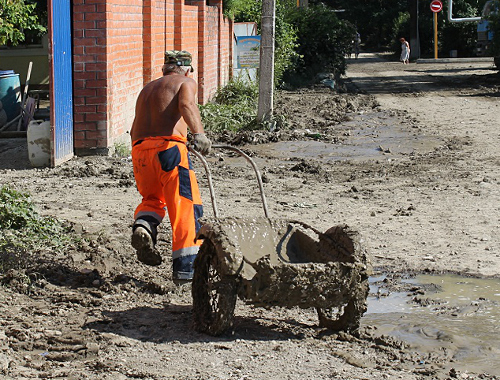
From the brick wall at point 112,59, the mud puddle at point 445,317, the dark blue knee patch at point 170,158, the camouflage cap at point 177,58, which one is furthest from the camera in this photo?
the brick wall at point 112,59

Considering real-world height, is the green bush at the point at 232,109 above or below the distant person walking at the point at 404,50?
below

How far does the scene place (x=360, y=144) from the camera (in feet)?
44.5

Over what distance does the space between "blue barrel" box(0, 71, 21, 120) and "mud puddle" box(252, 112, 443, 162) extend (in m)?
4.94

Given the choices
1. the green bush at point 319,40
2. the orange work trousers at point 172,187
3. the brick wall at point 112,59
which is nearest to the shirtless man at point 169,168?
the orange work trousers at point 172,187

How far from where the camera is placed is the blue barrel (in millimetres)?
14445

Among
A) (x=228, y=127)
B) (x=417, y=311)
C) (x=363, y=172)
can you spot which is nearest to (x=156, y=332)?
(x=417, y=311)

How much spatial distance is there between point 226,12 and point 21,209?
51.8 ft

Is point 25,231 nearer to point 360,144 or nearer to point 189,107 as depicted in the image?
point 189,107

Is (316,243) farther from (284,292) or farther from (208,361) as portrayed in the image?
(208,361)

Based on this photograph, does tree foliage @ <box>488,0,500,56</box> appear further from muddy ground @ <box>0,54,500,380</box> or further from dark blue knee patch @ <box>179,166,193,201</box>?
dark blue knee patch @ <box>179,166,193,201</box>

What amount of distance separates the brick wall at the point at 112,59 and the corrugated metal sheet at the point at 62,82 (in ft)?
0.53

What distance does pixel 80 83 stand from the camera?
10680 mm

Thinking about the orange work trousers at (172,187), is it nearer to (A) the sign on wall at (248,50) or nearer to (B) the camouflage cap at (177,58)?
(B) the camouflage cap at (177,58)

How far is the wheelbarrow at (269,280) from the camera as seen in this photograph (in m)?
4.64
